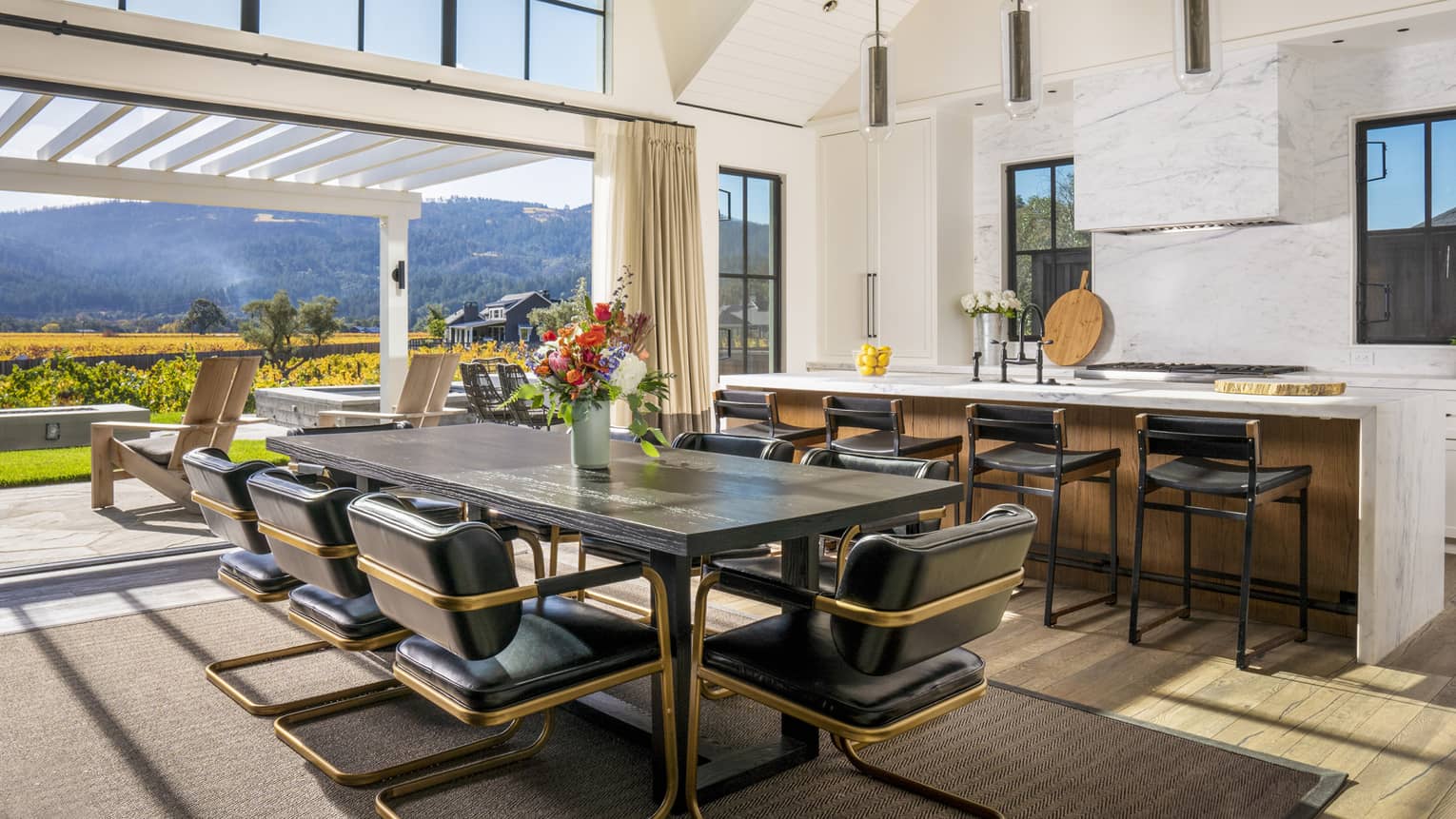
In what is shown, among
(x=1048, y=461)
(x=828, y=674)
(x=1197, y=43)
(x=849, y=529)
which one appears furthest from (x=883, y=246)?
(x=828, y=674)

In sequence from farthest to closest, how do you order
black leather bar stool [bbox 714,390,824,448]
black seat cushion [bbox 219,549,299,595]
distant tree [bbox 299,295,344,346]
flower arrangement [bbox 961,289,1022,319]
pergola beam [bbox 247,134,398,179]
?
distant tree [bbox 299,295,344,346] < pergola beam [bbox 247,134,398,179] < flower arrangement [bbox 961,289,1022,319] < black leather bar stool [bbox 714,390,824,448] < black seat cushion [bbox 219,549,299,595]

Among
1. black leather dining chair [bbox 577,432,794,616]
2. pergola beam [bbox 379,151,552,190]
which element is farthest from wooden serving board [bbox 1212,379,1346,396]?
pergola beam [bbox 379,151,552,190]

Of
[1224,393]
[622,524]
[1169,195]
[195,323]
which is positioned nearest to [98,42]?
[622,524]

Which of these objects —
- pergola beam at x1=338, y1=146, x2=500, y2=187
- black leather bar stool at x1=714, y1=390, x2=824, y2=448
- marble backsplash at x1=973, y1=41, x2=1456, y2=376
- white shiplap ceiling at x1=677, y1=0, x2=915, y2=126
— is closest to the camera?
black leather bar stool at x1=714, y1=390, x2=824, y2=448

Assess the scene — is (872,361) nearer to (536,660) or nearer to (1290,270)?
(1290,270)

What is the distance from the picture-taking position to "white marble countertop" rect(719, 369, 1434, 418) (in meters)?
3.39

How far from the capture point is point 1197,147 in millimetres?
5570

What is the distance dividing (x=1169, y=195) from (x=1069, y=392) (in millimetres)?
2287

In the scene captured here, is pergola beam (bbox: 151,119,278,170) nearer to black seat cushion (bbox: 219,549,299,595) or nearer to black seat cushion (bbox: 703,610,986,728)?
black seat cushion (bbox: 219,549,299,595)

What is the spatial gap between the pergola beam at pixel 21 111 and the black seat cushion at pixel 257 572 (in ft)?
14.0

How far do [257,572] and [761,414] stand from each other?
93.8 inches

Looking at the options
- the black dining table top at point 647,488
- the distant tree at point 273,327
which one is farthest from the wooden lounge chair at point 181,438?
the distant tree at point 273,327

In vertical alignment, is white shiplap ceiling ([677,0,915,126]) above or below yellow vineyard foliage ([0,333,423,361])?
above

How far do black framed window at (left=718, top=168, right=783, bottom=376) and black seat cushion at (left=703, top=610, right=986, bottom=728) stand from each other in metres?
5.05
